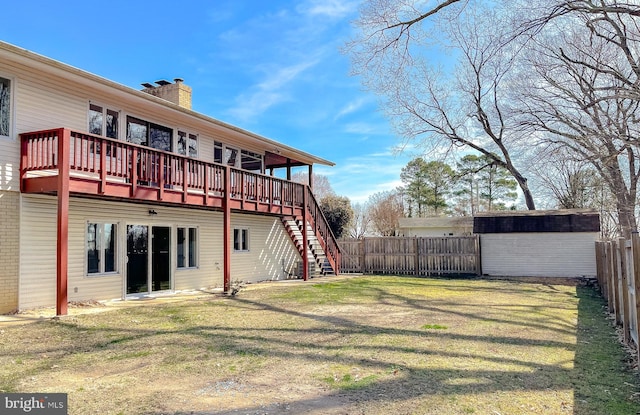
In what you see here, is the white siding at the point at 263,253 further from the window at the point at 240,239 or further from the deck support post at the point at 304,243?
the deck support post at the point at 304,243

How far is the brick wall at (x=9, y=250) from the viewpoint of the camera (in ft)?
28.1

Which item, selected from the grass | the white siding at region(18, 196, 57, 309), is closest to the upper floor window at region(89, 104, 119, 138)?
the white siding at region(18, 196, 57, 309)

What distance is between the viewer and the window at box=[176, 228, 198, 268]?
13.2 meters

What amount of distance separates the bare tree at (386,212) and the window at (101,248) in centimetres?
3096

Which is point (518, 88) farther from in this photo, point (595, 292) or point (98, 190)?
point (98, 190)

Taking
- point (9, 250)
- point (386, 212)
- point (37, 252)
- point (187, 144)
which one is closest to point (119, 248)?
point (37, 252)

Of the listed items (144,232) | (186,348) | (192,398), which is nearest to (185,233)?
(144,232)

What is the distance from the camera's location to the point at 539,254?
1797cm

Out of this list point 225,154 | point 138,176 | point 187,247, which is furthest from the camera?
point 225,154

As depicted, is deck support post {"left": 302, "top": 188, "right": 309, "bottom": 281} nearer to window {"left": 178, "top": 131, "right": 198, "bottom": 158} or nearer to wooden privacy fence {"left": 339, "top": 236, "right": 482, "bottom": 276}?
wooden privacy fence {"left": 339, "top": 236, "right": 482, "bottom": 276}

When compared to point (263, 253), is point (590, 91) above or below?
above

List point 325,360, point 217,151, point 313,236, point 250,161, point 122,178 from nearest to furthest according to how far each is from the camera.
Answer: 1. point 325,360
2. point 122,178
3. point 217,151
4. point 250,161
5. point 313,236

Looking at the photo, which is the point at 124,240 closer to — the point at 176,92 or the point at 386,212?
the point at 176,92

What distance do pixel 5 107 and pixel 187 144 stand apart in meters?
5.45
